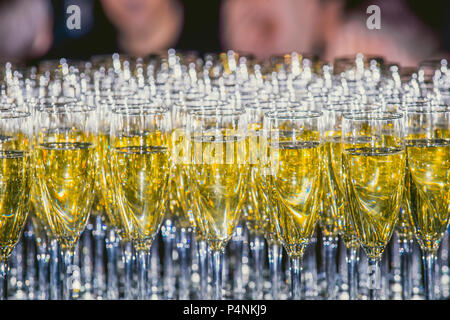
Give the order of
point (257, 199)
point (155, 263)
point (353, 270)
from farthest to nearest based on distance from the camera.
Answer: point (155, 263)
point (353, 270)
point (257, 199)

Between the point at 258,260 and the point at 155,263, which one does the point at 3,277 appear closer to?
the point at 258,260

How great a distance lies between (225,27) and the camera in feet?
10.5

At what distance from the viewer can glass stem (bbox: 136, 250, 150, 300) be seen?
1.06 meters

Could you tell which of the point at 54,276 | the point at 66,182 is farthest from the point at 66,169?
the point at 54,276

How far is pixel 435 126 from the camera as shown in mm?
1081

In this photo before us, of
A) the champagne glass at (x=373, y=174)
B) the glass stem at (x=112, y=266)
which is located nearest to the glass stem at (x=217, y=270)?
the champagne glass at (x=373, y=174)

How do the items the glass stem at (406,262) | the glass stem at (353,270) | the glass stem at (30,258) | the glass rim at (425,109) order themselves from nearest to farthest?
the glass rim at (425,109), the glass stem at (353,270), the glass stem at (406,262), the glass stem at (30,258)

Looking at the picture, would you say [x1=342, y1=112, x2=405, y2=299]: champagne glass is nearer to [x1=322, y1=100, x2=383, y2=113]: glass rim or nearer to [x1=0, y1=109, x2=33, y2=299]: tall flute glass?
[x1=322, y1=100, x2=383, y2=113]: glass rim

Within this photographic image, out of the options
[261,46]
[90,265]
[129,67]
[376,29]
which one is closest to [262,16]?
[261,46]

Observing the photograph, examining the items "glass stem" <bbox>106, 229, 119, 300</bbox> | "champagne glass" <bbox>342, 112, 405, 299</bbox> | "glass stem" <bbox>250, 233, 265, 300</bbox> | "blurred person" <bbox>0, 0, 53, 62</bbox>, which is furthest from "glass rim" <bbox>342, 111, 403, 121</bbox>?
"blurred person" <bbox>0, 0, 53, 62</bbox>

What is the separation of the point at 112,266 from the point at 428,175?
78 cm

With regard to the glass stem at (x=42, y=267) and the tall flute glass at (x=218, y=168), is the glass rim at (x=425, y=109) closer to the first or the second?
the tall flute glass at (x=218, y=168)

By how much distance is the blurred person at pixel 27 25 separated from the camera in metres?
3.16

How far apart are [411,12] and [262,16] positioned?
2.21 feet
